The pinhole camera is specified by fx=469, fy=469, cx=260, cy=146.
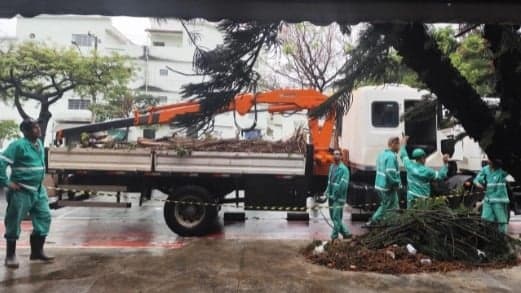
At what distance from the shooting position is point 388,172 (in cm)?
757

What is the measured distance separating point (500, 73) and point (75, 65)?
62.5ft

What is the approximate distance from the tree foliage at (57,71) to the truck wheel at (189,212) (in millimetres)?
11447

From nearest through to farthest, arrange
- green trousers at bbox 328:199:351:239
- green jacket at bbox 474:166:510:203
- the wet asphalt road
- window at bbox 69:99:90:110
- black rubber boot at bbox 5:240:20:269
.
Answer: black rubber boot at bbox 5:240:20:269, green jacket at bbox 474:166:510:203, green trousers at bbox 328:199:351:239, the wet asphalt road, window at bbox 69:99:90:110

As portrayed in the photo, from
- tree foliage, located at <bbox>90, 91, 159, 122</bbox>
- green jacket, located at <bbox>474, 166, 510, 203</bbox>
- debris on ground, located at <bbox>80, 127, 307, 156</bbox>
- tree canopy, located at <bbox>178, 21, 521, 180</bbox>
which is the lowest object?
green jacket, located at <bbox>474, 166, 510, 203</bbox>

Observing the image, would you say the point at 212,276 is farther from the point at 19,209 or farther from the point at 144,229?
the point at 144,229

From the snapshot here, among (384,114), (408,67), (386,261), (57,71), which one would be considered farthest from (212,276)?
(57,71)

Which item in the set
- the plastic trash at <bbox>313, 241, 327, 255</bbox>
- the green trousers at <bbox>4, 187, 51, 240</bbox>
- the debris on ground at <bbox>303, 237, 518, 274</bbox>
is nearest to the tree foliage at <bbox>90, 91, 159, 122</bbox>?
the green trousers at <bbox>4, 187, 51, 240</bbox>

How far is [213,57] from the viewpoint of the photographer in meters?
2.20

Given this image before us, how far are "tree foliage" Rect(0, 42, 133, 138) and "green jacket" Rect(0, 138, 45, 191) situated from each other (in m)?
12.6

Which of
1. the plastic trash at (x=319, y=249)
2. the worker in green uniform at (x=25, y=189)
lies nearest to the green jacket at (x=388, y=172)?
the plastic trash at (x=319, y=249)

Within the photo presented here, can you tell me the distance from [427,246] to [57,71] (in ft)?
55.8

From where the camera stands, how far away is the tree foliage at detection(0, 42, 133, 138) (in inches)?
712

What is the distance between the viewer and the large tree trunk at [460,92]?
7.16ft

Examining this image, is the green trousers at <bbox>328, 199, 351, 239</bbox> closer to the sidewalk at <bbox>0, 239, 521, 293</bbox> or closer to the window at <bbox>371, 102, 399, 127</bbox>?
the sidewalk at <bbox>0, 239, 521, 293</bbox>
